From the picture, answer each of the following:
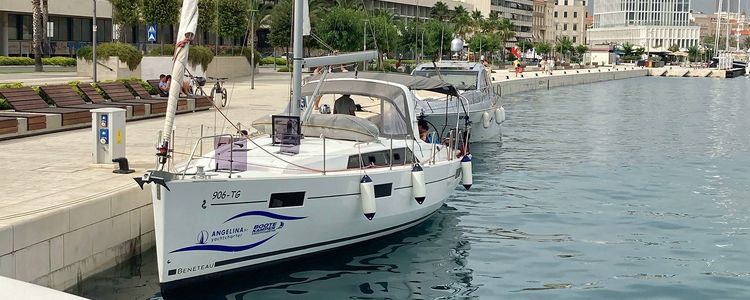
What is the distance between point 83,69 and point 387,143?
38681mm

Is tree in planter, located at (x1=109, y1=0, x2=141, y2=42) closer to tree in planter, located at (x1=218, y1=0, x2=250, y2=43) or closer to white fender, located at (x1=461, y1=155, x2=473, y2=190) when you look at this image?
tree in planter, located at (x1=218, y1=0, x2=250, y2=43)

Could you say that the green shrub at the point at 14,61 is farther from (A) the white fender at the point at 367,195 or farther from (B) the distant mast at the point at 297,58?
(A) the white fender at the point at 367,195

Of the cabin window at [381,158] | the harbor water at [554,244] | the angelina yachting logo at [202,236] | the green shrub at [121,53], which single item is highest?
the green shrub at [121,53]

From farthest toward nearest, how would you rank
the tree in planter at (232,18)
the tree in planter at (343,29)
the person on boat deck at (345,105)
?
the tree in planter at (343,29) < the tree in planter at (232,18) < the person on boat deck at (345,105)

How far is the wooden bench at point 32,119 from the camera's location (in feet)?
72.1

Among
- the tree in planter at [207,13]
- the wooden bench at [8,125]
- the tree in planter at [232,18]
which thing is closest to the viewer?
the wooden bench at [8,125]

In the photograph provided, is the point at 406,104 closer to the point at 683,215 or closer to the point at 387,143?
the point at 387,143

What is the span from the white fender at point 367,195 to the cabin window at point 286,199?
4.09 feet

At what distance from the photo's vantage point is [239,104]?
3725 centimetres

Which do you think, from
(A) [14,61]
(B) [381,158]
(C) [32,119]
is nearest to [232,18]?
(A) [14,61]

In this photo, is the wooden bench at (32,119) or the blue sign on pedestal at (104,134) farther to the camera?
the wooden bench at (32,119)

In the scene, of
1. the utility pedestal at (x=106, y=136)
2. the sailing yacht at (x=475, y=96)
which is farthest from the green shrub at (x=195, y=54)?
the utility pedestal at (x=106, y=136)

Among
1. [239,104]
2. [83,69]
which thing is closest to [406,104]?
[239,104]

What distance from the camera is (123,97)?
29.3 meters
